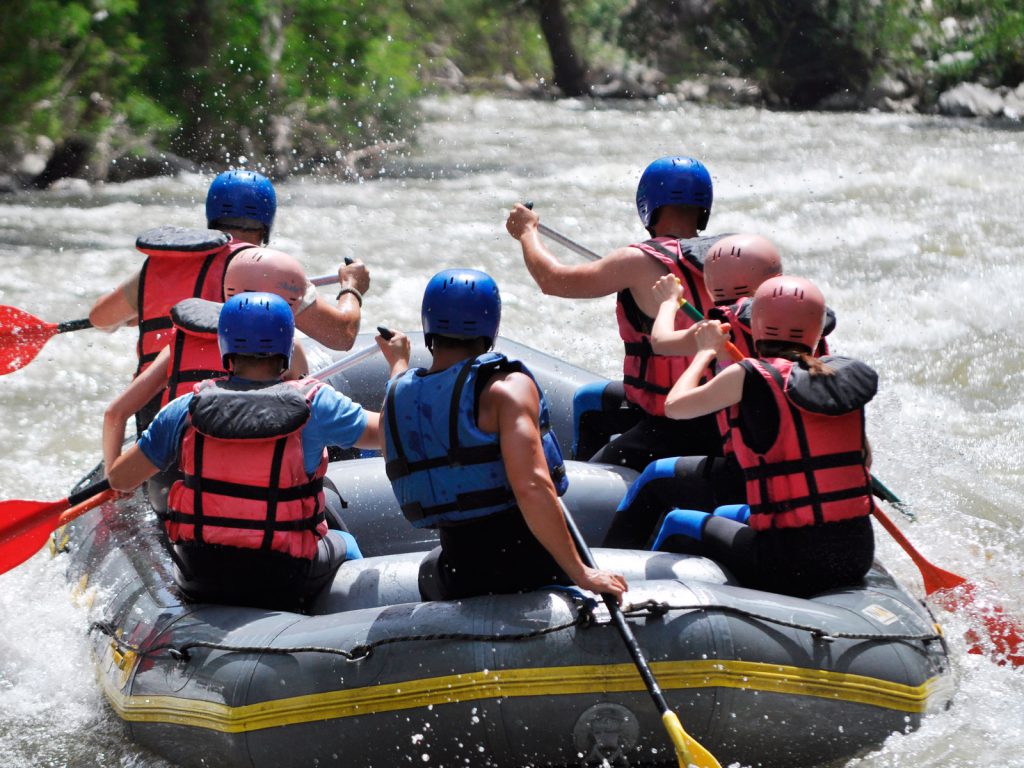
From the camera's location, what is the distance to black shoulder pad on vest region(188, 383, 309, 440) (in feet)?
10.8

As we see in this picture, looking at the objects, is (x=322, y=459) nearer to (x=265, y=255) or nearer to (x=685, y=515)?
(x=265, y=255)

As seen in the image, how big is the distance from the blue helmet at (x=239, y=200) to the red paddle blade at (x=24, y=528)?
102 centimetres

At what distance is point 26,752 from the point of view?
3.89 m

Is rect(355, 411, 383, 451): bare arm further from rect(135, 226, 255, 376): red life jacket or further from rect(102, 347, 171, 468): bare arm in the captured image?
rect(135, 226, 255, 376): red life jacket

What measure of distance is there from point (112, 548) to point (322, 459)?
3.37 ft

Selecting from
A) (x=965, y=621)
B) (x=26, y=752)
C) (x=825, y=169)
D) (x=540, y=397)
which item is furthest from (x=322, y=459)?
(x=825, y=169)

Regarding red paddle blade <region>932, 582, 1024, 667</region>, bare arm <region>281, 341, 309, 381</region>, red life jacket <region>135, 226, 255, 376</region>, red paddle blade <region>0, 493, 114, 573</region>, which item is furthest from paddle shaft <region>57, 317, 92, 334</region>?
Answer: red paddle blade <region>932, 582, 1024, 667</region>

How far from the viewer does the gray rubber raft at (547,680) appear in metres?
3.20

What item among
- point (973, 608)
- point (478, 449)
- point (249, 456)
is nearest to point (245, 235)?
point (249, 456)

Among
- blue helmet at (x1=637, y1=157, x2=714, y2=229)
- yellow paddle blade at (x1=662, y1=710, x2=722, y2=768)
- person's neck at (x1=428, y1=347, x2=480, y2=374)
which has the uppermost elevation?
blue helmet at (x1=637, y1=157, x2=714, y2=229)

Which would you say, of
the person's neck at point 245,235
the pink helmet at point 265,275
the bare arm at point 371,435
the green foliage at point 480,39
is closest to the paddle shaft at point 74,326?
the person's neck at point 245,235

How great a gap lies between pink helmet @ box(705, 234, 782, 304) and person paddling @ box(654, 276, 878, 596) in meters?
0.26

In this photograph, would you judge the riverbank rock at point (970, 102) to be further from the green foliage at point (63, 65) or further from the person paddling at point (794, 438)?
the person paddling at point (794, 438)

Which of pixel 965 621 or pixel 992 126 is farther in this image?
pixel 992 126
